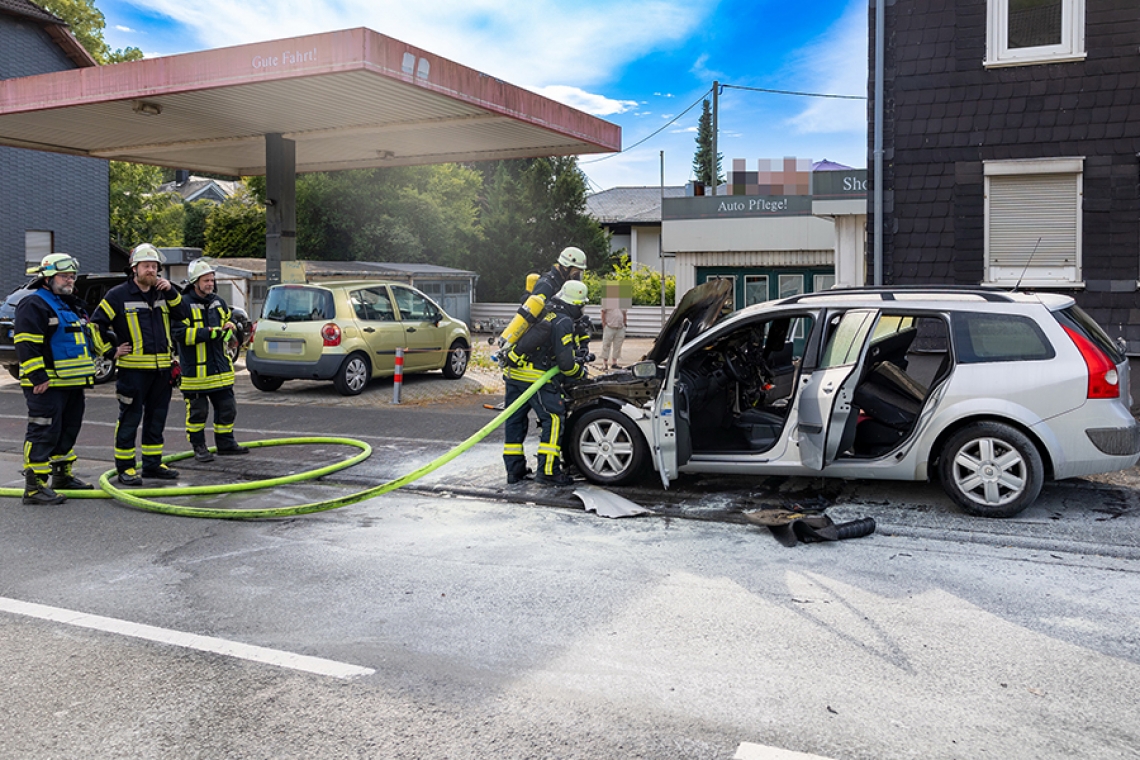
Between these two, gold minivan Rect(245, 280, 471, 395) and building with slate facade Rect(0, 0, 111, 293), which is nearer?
gold minivan Rect(245, 280, 471, 395)

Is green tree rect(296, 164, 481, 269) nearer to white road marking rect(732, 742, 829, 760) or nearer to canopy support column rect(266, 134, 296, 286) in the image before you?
canopy support column rect(266, 134, 296, 286)

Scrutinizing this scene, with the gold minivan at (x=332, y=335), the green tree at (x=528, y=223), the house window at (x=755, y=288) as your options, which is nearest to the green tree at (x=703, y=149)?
the green tree at (x=528, y=223)

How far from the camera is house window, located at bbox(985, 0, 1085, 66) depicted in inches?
487

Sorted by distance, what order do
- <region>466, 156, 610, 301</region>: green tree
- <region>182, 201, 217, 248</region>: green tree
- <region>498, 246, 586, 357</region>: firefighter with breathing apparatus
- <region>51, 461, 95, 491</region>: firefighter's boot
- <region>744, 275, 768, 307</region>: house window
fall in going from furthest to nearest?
<region>182, 201, 217, 248</region>: green tree → <region>466, 156, 610, 301</region>: green tree → <region>744, 275, 768, 307</region>: house window → <region>51, 461, 95, 491</region>: firefighter's boot → <region>498, 246, 586, 357</region>: firefighter with breathing apparatus

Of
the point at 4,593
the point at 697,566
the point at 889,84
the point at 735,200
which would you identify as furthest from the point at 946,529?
the point at 735,200

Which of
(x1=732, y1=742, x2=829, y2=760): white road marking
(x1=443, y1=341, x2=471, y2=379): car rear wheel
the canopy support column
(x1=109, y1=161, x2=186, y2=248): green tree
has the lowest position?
(x1=732, y1=742, x2=829, y2=760): white road marking

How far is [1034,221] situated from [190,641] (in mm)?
11742

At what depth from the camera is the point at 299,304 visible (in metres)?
14.1

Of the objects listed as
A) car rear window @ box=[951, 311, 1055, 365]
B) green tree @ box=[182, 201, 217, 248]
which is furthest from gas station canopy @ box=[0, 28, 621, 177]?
green tree @ box=[182, 201, 217, 248]

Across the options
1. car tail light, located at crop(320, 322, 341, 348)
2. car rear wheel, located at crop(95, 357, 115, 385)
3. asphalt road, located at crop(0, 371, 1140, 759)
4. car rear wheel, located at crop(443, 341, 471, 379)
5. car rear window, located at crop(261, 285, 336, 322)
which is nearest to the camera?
asphalt road, located at crop(0, 371, 1140, 759)

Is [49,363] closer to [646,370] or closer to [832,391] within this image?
[646,370]

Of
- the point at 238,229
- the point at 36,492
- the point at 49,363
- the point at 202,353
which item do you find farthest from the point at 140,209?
the point at 36,492

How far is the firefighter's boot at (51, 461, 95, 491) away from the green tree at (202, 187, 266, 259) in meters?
34.6

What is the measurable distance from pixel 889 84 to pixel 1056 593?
9754mm
